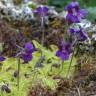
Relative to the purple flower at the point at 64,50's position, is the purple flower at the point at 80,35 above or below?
above

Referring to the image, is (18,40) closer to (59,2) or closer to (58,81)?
(58,81)

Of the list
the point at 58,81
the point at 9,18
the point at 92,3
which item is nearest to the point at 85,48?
the point at 58,81

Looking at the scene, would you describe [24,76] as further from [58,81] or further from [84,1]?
[84,1]

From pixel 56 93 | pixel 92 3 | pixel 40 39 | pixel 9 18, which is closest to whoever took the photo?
pixel 56 93

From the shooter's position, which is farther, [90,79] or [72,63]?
[72,63]

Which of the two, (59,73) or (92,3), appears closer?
(59,73)

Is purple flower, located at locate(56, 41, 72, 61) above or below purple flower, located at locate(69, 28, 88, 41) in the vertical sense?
below

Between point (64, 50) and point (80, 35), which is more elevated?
point (80, 35)

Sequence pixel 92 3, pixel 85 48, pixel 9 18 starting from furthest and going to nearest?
pixel 92 3, pixel 9 18, pixel 85 48

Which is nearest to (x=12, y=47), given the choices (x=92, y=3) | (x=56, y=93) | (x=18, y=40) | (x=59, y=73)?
(x=18, y=40)
